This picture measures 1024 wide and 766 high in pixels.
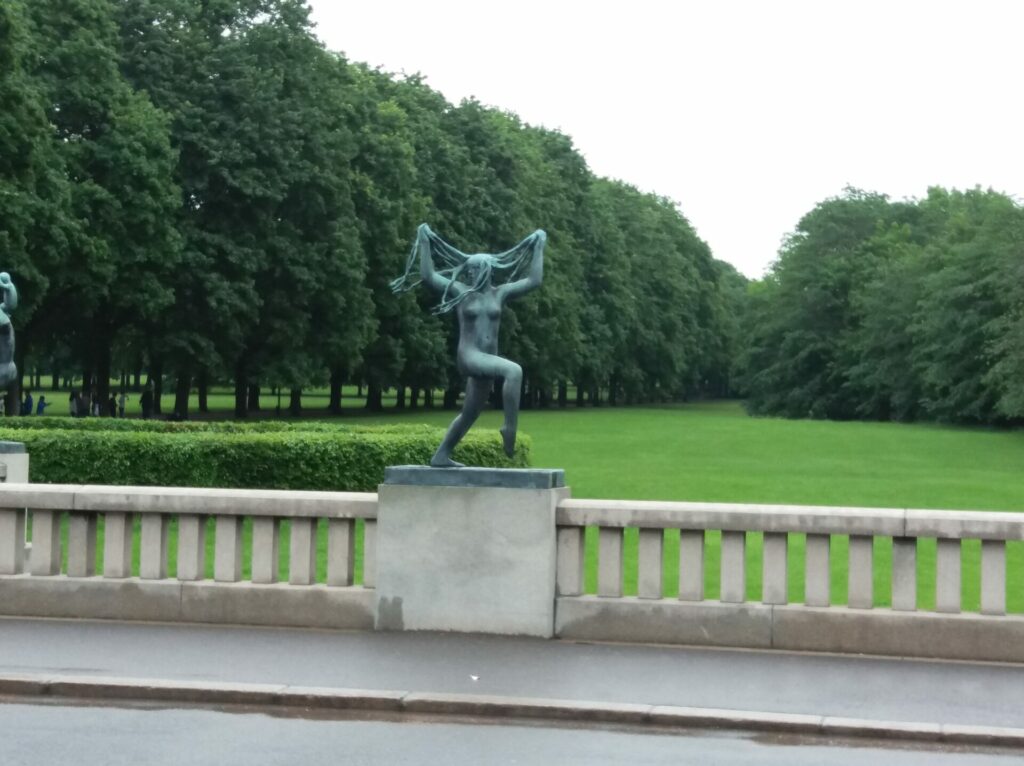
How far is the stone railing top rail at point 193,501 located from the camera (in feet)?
35.7

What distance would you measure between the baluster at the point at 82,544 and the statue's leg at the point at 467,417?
2540mm

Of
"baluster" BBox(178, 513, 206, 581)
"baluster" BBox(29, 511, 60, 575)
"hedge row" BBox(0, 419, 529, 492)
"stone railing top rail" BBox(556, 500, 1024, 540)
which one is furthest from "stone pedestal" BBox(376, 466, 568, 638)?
"hedge row" BBox(0, 419, 529, 492)

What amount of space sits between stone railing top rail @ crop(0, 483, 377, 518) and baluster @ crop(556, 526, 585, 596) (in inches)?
51.8

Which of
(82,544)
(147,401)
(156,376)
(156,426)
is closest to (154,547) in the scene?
(82,544)

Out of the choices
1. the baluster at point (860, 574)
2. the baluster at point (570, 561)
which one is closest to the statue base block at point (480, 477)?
the baluster at point (570, 561)

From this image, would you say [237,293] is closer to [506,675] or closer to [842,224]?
[506,675]

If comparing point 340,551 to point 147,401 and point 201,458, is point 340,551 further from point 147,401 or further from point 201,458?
point 147,401

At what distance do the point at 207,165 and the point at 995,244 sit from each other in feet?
135

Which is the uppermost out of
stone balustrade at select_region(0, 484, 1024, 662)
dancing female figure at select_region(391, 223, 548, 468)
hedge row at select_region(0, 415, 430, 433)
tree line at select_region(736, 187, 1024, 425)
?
tree line at select_region(736, 187, 1024, 425)

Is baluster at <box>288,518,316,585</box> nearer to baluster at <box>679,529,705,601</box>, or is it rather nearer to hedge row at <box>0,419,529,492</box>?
baluster at <box>679,529,705,601</box>

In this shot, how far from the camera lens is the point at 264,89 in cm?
5319

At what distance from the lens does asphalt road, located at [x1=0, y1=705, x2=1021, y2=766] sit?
767 cm

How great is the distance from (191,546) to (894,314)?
80003 millimetres

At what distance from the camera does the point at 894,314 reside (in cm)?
8750
